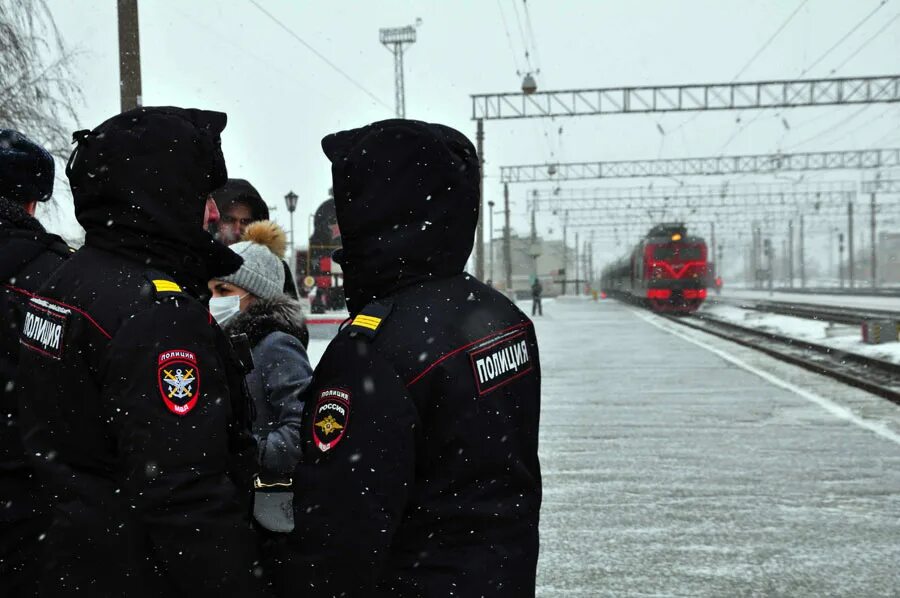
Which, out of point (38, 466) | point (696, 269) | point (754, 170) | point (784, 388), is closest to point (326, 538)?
point (38, 466)

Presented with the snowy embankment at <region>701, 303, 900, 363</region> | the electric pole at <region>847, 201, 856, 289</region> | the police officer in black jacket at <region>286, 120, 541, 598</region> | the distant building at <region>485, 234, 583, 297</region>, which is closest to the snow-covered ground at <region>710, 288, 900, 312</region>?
the snowy embankment at <region>701, 303, 900, 363</region>

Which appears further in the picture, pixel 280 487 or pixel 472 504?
pixel 280 487

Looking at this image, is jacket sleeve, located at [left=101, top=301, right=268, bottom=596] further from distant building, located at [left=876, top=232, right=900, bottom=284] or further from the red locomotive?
distant building, located at [left=876, top=232, right=900, bottom=284]

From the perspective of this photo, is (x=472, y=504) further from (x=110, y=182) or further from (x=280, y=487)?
(x=110, y=182)

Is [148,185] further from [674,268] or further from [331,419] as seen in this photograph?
[674,268]

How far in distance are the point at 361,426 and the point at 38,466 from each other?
819 mm

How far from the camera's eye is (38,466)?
7.16 ft

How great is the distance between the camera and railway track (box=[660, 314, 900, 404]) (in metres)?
13.3

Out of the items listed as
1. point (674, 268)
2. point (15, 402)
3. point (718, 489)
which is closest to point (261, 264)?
point (15, 402)

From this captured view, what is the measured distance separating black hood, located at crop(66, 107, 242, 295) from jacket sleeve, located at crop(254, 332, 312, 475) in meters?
0.56

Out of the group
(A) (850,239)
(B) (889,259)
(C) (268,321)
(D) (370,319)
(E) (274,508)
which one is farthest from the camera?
(B) (889,259)

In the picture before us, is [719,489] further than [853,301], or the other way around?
[853,301]

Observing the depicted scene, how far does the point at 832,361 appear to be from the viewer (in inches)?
680

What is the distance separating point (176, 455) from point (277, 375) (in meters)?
0.84
